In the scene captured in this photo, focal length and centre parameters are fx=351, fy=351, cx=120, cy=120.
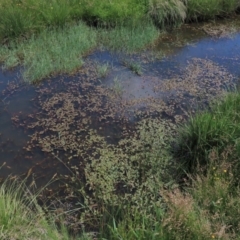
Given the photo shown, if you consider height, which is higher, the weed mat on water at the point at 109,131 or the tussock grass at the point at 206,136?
the tussock grass at the point at 206,136

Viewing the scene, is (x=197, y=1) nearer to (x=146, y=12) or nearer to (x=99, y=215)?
(x=146, y=12)

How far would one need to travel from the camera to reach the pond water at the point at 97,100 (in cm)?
430

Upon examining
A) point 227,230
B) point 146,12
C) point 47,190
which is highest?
point 146,12

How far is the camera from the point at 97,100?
5.30m

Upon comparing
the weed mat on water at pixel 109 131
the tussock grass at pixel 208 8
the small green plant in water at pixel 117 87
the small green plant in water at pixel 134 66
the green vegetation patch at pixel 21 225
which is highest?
the tussock grass at pixel 208 8

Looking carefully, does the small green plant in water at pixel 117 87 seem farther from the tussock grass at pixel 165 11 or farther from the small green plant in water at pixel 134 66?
the tussock grass at pixel 165 11

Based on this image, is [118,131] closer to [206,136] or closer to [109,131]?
[109,131]

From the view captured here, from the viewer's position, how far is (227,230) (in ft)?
8.75

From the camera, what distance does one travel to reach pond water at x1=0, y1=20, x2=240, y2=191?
4.30 metres

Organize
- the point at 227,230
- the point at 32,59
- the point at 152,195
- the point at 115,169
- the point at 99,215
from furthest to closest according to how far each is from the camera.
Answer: the point at 32,59 < the point at 115,169 < the point at 152,195 < the point at 99,215 < the point at 227,230

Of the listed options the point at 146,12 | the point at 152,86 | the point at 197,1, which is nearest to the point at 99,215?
the point at 152,86

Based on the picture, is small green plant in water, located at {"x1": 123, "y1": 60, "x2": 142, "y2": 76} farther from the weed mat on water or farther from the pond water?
the weed mat on water

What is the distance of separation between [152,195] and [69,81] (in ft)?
9.53

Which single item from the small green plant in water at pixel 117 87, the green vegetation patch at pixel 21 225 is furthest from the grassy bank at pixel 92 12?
the green vegetation patch at pixel 21 225
